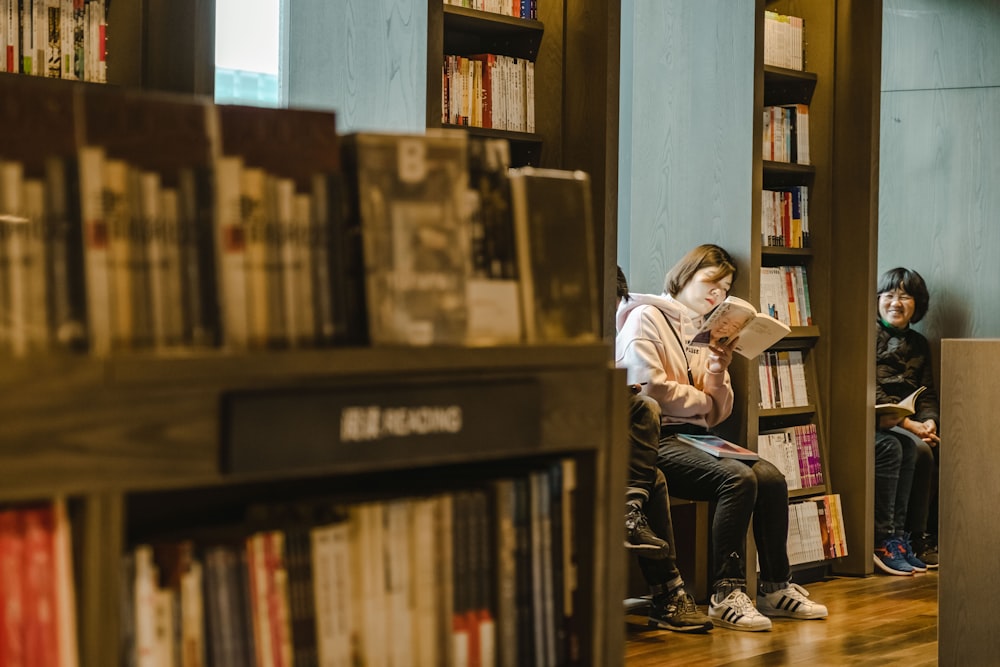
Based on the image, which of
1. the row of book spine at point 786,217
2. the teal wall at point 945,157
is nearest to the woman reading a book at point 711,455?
the row of book spine at point 786,217

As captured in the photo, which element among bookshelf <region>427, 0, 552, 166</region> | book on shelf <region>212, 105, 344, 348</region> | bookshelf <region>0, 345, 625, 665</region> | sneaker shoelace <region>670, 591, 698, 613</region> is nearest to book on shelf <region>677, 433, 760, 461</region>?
sneaker shoelace <region>670, 591, 698, 613</region>

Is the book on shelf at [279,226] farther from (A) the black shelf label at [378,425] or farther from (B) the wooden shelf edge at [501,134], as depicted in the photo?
(B) the wooden shelf edge at [501,134]

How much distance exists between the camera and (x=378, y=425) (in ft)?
4.32

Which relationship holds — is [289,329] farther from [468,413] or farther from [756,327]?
[756,327]

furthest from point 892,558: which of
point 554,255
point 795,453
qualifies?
point 554,255

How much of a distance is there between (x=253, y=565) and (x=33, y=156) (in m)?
0.46

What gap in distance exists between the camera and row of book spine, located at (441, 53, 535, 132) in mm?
4203

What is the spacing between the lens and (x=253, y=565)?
4.31 ft

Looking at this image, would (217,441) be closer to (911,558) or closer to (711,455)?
(711,455)

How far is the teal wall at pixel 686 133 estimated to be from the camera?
16.2ft

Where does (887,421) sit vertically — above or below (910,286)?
below

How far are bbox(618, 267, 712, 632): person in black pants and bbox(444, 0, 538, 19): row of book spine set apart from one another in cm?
136

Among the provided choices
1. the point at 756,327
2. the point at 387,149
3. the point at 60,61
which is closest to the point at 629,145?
the point at 756,327

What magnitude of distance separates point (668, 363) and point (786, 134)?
1.36 meters
